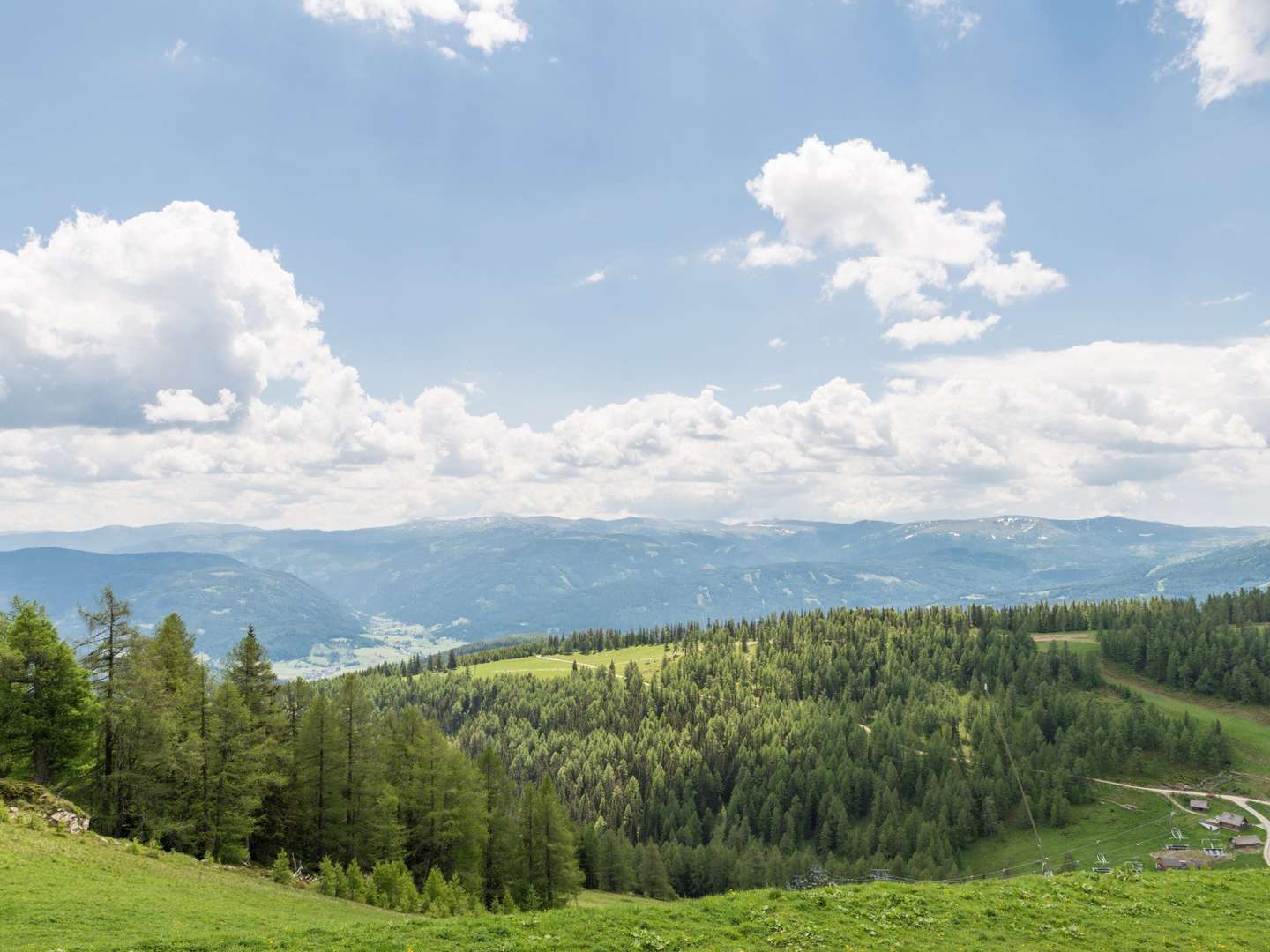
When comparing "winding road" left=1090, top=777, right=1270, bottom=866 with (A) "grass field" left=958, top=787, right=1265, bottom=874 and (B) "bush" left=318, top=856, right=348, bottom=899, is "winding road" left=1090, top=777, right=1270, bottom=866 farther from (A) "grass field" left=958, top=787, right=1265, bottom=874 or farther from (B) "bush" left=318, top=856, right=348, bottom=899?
(B) "bush" left=318, top=856, right=348, bottom=899

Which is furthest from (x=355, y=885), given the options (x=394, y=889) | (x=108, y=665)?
(x=108, y=665)

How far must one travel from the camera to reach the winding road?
138 m

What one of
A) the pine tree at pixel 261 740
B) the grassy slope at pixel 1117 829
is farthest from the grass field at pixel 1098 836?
the pine tree at pixel 261 740

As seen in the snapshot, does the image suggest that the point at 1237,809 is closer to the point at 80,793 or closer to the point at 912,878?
the point at 912,878

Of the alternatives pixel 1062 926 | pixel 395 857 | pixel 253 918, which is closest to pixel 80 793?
pixel 395 857

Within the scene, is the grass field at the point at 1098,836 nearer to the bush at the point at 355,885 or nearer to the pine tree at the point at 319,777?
the pine tree at the point at 319,777

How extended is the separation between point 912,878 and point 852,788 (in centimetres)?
4339

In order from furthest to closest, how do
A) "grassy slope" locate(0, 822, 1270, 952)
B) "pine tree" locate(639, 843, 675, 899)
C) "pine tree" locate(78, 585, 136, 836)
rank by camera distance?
"pine tree" locate(639, 843, 675, 899) → "pine tree" locate(78, 585, 136, 836) → "grassy slope" locate(0, 822, 1270, 952)

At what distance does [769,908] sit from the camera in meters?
31.2

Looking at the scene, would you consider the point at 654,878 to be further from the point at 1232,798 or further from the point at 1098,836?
the point at 1232,798

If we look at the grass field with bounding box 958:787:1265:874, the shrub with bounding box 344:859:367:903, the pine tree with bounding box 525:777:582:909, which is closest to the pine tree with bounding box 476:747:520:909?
the pine tree with bounding box 525:777:582:909

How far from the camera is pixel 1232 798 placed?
157 m

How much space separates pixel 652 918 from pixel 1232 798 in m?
191

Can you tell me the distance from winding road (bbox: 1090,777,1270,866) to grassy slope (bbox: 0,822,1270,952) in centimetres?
13269
